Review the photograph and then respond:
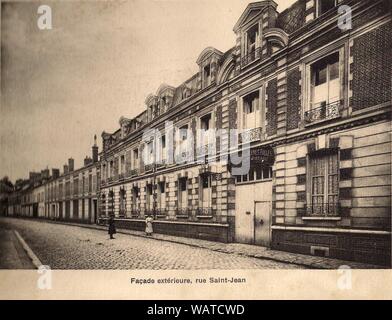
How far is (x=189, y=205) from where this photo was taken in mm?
10891

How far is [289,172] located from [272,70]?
9.03 ft

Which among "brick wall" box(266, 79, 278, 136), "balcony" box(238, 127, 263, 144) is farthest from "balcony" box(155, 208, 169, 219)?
"brick wall" box(266, 79, 278, 136)

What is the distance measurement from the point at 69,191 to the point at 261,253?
546 inches

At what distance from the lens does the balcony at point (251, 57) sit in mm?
8971

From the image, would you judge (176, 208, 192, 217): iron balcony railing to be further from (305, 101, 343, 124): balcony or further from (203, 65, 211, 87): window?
(305, 101, 343, 124): balcony

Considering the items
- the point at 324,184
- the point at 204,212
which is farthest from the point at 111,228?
the point at 324,184

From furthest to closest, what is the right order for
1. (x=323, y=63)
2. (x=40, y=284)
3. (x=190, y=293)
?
(x=323, y=63)
(x=40, y=284)
(x=190, y=293)

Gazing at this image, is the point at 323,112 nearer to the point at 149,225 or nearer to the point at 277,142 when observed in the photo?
the point at 277,142

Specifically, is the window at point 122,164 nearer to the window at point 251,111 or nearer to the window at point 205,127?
the window at point 205,127
